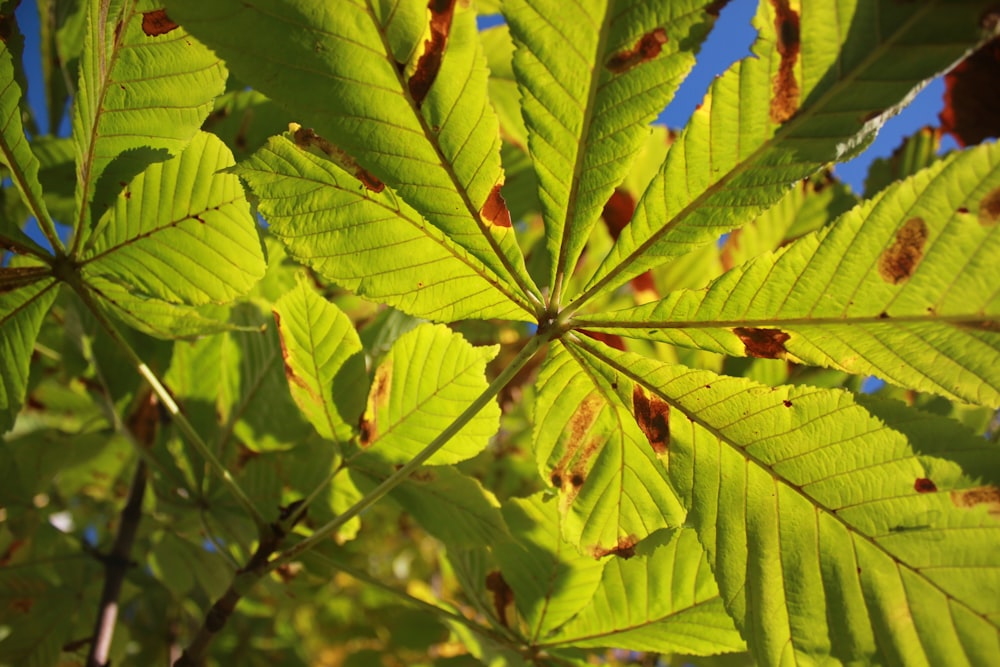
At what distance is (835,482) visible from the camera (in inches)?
27.3

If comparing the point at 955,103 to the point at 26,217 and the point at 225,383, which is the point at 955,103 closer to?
the point at 225,383

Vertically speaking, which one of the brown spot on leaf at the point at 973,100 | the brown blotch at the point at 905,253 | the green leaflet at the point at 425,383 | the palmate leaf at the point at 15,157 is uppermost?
the brown spot on leaf at the point at 973,100

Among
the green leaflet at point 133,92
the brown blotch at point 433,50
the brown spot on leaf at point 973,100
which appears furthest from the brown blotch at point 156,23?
the brown spot on leaf at point 973,100

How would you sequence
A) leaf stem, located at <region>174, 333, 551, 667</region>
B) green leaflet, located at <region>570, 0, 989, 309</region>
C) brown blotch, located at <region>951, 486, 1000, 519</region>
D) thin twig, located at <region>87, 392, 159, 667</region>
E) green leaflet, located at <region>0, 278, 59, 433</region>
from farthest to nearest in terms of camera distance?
thin twig, located at <region>87, 392, 159, 667</region> → green leaflet, located at <region>0, 278, 59, 433</region> → leaf stem, located at <region>174, 333, 551, 667</region> → brown blotch, located at <region>951, 486, 1000, 519</region> → green leaflet, located at <region>570, 0, 989, 309</region>

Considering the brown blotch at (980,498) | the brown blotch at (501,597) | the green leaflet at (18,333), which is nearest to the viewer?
the brown blotch at (980,498)

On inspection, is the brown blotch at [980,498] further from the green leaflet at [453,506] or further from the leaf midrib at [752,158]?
the green leaflet at [453,506]

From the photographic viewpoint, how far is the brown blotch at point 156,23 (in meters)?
0.72

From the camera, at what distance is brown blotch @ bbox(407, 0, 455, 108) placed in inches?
23.8

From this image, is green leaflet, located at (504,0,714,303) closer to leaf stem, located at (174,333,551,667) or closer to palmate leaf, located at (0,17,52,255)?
leaf stem, located at (174,333,551,667)

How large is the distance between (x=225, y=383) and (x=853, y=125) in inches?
40.0

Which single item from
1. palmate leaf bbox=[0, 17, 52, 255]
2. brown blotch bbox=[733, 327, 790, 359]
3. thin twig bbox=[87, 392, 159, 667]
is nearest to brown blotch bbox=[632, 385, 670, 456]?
brown blotch bbox=[733, 327, 790, 359]

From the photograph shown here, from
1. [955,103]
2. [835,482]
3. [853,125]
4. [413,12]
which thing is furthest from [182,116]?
[955,103]

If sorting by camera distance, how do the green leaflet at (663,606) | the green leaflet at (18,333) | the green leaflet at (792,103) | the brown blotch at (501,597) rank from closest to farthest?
the green leaflet at (792,103)
the green leaflet at (18,333)
the green leaflet at (663,606)
the brown blotch at (501,597)

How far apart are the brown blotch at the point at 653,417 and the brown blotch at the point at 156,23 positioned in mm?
594
